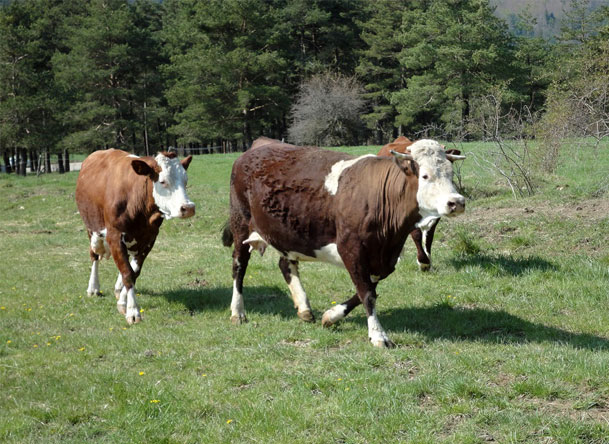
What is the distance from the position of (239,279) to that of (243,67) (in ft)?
144

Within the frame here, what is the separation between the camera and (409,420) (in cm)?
463

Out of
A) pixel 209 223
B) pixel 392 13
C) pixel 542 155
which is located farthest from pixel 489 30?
pixel 209 223

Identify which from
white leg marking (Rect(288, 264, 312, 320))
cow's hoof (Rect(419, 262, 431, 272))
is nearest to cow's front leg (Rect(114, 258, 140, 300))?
white leg marking (Rect(288, 264, 312, 320))

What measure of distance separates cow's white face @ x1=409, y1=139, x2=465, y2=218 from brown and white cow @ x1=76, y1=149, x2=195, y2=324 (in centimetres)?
327

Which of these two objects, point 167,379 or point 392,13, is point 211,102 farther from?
point 167,379

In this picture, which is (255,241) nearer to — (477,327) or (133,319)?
(133,319)

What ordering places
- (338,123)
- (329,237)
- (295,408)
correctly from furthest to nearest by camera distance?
(338,123), (329,237), (295,408)

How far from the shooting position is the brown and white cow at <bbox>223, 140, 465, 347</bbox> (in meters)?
6.43

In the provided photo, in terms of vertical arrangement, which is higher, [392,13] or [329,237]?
[392,13]

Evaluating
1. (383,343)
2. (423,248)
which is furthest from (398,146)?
(383,343)

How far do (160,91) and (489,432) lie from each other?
5894 centimetres

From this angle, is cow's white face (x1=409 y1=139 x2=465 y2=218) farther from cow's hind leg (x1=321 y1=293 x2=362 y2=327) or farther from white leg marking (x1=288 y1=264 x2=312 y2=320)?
white leg marking (x1=288 y1=264 x2=312 y2=320)

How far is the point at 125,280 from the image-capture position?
865cm

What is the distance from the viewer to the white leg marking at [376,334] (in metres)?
6.52
